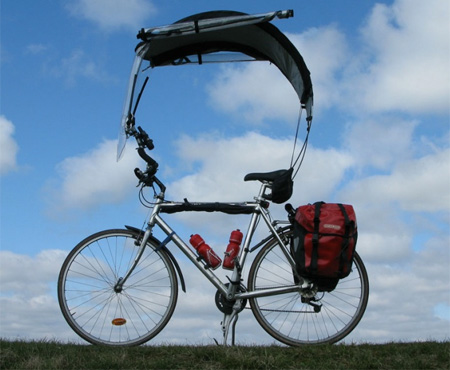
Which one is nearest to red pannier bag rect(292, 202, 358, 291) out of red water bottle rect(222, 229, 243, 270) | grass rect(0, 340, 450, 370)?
red water bottle rect(222, 229, 243, 270)

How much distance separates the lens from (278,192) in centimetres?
689

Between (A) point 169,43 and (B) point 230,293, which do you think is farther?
(A) point 169,43

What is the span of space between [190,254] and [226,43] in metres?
2.80

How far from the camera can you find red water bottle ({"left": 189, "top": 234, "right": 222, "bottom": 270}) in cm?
690

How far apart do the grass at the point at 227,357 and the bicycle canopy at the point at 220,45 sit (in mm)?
2274

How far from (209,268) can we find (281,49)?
2762 millimetres

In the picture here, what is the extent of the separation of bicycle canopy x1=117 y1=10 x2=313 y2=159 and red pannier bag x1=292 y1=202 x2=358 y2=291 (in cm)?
132

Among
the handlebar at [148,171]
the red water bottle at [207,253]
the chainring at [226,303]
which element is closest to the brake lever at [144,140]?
the handlebar at [148,171]

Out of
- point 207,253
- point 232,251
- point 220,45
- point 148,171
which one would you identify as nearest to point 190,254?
point 207,253

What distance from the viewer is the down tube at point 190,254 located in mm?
6887

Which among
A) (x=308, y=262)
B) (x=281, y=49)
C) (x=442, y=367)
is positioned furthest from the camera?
(x=281, y=49)

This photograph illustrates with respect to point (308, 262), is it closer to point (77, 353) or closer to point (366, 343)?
point (366, 343)

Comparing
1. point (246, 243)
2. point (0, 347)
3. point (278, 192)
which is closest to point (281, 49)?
point (278, 192)

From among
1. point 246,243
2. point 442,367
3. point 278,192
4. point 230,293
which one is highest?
point 278,192
